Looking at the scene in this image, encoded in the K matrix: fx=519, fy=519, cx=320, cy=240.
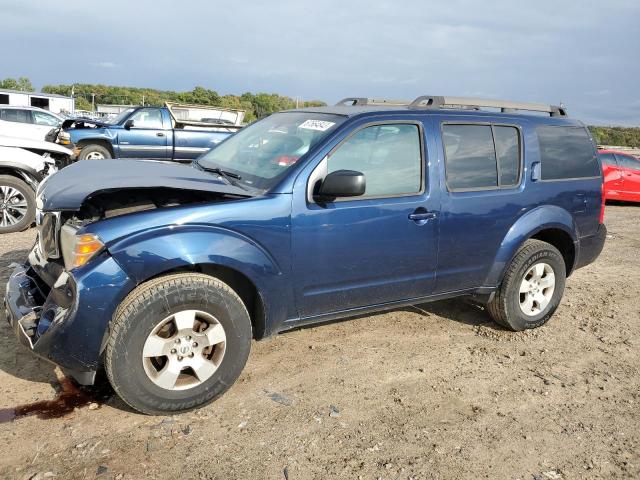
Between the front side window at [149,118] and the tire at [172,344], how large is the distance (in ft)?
36.0

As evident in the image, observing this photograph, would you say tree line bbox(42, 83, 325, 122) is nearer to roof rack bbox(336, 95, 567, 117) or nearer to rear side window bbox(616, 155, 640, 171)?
rear side window bbox(616, 155, 640, 171)

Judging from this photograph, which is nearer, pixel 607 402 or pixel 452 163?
pixel 607 402

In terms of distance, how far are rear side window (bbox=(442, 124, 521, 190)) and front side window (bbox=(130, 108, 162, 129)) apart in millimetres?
10472

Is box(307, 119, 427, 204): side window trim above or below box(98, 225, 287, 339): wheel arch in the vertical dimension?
above

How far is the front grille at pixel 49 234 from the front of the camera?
10.3 ft

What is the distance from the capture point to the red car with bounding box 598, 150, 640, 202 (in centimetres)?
1274

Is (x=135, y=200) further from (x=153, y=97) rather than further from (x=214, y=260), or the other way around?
(x=153, y=97)

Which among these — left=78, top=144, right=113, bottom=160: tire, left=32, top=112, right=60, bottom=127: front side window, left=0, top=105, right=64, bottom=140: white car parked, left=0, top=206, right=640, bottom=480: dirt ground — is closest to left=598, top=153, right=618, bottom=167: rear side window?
left=0, top=206, right=640, bottom=480: dirt ground

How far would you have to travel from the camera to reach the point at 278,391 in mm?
3336

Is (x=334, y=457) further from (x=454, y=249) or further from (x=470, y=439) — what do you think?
(x=454, y=249)

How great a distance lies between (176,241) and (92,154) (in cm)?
1058

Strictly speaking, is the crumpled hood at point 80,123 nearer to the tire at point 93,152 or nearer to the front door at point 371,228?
the tire at point 93,152

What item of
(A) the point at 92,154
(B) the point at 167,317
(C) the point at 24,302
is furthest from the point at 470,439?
(A) the point at 92,154

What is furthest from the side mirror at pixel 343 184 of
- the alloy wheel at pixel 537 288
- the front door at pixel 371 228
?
the alloy wheel at pixel 537 288
